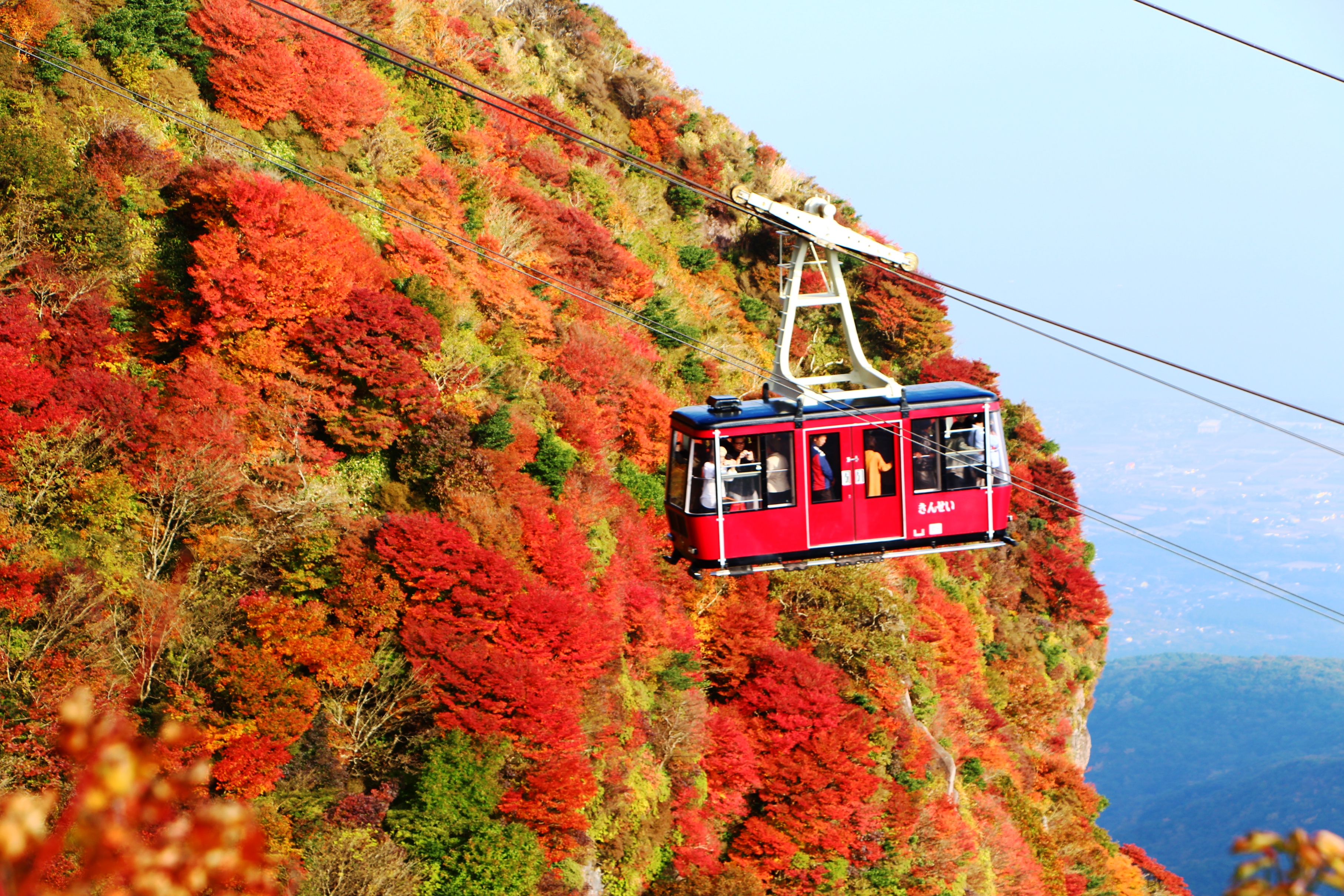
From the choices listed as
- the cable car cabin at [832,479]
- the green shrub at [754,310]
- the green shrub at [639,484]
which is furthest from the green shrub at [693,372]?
the cable car cabin at [832,479]

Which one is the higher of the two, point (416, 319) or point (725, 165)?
point (725, 165)

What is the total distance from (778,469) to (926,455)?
227 cm

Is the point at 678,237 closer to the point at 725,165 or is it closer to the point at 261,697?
the point at 725,165

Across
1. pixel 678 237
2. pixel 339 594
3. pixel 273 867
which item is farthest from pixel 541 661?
pixel 678 237

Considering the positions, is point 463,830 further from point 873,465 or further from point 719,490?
point 873,465

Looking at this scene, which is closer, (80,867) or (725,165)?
(80,867)

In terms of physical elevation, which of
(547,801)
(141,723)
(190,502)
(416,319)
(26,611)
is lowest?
(547,801)

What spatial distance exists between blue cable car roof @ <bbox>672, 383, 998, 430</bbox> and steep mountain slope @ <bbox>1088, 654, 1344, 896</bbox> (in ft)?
480

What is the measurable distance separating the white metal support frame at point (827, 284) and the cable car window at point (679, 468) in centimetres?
154

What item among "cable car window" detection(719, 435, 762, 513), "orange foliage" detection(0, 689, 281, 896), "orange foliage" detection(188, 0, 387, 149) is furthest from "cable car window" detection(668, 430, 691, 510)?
"orange foliage" detection(188, 0, 387, 149)

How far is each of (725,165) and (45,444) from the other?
99.6 feet

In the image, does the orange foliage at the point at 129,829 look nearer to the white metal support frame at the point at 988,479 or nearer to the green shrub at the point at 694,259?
the white metal support frame at the point at 988,479

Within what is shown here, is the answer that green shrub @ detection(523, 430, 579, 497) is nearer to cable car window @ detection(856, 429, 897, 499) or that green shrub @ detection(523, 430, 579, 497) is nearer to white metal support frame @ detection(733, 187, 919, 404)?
white metal support frame @ detection(733, 187, 919, 404)

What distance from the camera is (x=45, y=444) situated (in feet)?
56.1
